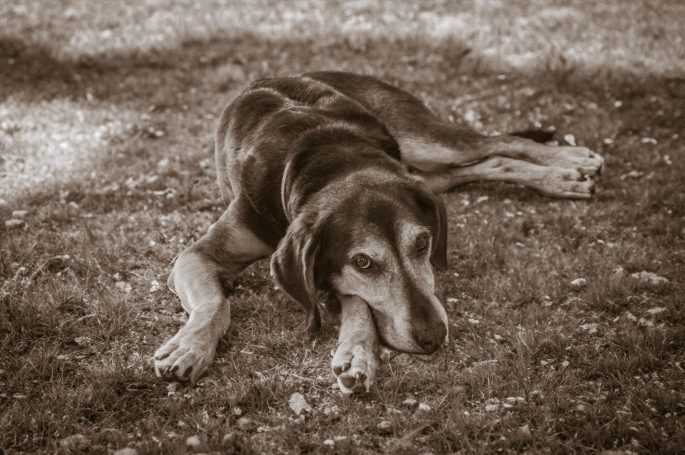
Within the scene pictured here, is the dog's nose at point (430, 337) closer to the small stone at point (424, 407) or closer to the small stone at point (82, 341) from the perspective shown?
the small stone at point (424, 407)

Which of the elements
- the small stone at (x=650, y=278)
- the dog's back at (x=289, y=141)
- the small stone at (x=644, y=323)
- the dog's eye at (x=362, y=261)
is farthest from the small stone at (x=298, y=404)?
the small stone at (x=650, y=278)

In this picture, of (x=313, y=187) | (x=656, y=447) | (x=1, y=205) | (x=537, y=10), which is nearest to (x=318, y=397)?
(x=313, y=187)

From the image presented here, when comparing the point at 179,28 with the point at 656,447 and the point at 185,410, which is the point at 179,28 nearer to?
the point at 185,410

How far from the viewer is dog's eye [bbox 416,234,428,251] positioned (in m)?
4.14

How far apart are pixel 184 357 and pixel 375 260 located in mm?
1355

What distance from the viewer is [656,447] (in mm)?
3348

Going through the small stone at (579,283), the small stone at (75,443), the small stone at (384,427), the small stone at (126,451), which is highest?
the small stone at (126,451)

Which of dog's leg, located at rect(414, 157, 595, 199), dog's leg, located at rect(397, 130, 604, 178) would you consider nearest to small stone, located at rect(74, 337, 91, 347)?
dog's leg, located at rect(414, 157, 595, 199)

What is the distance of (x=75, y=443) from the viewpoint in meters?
3.52

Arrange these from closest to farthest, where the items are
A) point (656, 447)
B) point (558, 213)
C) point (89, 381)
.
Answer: point (656, 447) → point (89, 381) → point (558, 213)

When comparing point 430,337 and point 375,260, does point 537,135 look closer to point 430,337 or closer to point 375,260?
point 375,260

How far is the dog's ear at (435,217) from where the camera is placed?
4359mm

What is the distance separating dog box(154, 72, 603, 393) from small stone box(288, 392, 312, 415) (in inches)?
9.6

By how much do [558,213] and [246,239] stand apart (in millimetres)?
3021
